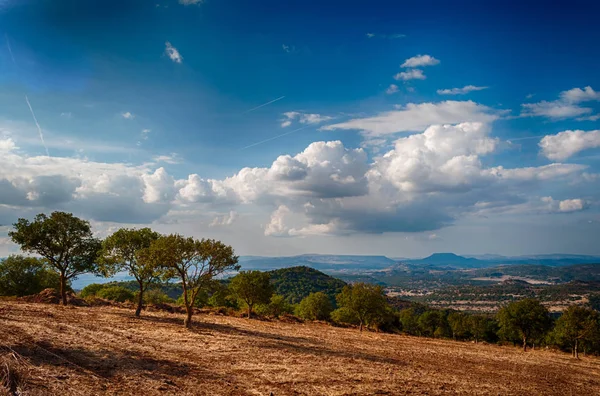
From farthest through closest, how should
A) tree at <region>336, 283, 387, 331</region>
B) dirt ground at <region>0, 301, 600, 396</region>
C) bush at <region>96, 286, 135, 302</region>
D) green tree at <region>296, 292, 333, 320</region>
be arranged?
green tree at <region>296, 292, 333, 320</region>
bush at <region>96, 286, 135, 302</region>
tree at <region>336, 283, 387, 331</region>
dirt ground at <region>0, 301, 600, 396</region>

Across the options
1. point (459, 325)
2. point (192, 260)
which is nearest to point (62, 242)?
point (192, 260)

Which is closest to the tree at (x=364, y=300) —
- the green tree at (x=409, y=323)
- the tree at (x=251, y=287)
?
the tree at (x=251, y=287)

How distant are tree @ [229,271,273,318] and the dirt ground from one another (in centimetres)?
3159

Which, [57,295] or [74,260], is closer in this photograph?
[74,260]

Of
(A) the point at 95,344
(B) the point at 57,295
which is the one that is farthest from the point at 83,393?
(B) the point at 57,295

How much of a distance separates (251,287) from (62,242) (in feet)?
115

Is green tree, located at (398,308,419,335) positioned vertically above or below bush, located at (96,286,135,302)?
below

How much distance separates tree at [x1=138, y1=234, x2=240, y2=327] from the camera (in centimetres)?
3681

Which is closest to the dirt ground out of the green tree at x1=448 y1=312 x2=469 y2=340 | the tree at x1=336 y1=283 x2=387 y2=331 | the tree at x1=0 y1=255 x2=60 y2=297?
the tree at x1=336 y1=283 x2=387 y2=331

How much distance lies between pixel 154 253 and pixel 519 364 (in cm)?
4077

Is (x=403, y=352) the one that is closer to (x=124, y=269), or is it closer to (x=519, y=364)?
(x=519, y=364)

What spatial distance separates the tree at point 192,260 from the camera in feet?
121

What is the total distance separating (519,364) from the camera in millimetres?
36250

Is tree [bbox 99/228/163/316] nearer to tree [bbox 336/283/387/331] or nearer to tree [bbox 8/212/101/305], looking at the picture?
tree [bbox 8/212/101/305]
